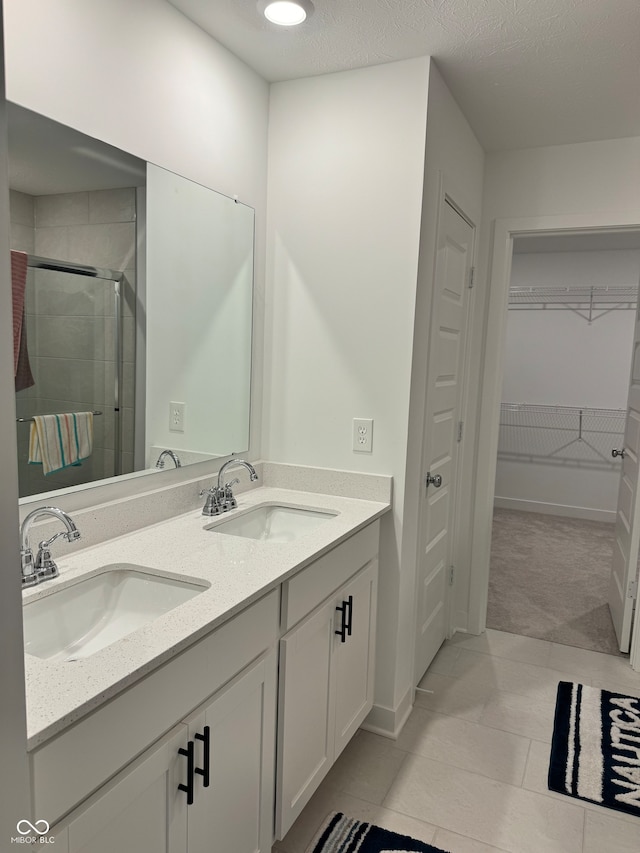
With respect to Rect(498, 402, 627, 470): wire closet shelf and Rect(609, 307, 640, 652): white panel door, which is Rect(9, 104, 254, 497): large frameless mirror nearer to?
Rect(609, 307, 640, 652): white panel door

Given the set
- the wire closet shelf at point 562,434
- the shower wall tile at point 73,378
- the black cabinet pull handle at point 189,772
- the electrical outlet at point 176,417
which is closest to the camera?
the black cabinet pull handle at point 189,772

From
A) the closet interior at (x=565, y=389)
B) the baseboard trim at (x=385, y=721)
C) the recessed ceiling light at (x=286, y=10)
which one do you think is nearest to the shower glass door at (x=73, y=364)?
the recessed ceiling light at (x=286, y=10)

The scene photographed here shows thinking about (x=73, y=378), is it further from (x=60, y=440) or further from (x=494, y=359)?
(x=494, y=359)

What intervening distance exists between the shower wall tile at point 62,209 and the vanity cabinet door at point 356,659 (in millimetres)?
1322

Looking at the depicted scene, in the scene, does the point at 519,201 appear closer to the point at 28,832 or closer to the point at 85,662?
the point at 85,662

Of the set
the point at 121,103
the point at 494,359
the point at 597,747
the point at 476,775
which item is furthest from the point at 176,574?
the point at 494,359

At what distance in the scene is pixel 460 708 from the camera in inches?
101

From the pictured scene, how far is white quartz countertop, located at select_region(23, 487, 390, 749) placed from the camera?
100cm

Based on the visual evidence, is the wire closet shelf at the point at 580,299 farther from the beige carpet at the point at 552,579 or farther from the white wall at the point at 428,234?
the white wall at the point at 428,234

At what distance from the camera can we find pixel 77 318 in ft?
5.42

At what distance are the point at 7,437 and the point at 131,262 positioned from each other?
119 cm

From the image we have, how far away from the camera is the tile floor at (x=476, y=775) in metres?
1.89

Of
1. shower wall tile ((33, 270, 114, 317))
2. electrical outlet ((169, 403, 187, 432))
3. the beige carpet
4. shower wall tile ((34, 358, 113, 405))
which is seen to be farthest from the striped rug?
shower wall tile ((33, 270, 114, 317))

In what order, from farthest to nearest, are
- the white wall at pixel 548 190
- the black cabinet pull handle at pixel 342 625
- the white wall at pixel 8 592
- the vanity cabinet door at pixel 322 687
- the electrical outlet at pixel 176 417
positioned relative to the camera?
1. the white wall at pixel 548 190
2. the electrical outlet at pixel 176 417
3. the black cabinet pull handle at pixel 342 625
4. the vanity cabinet door at pixel 322 687
5. the white wall at pixel 8 592
